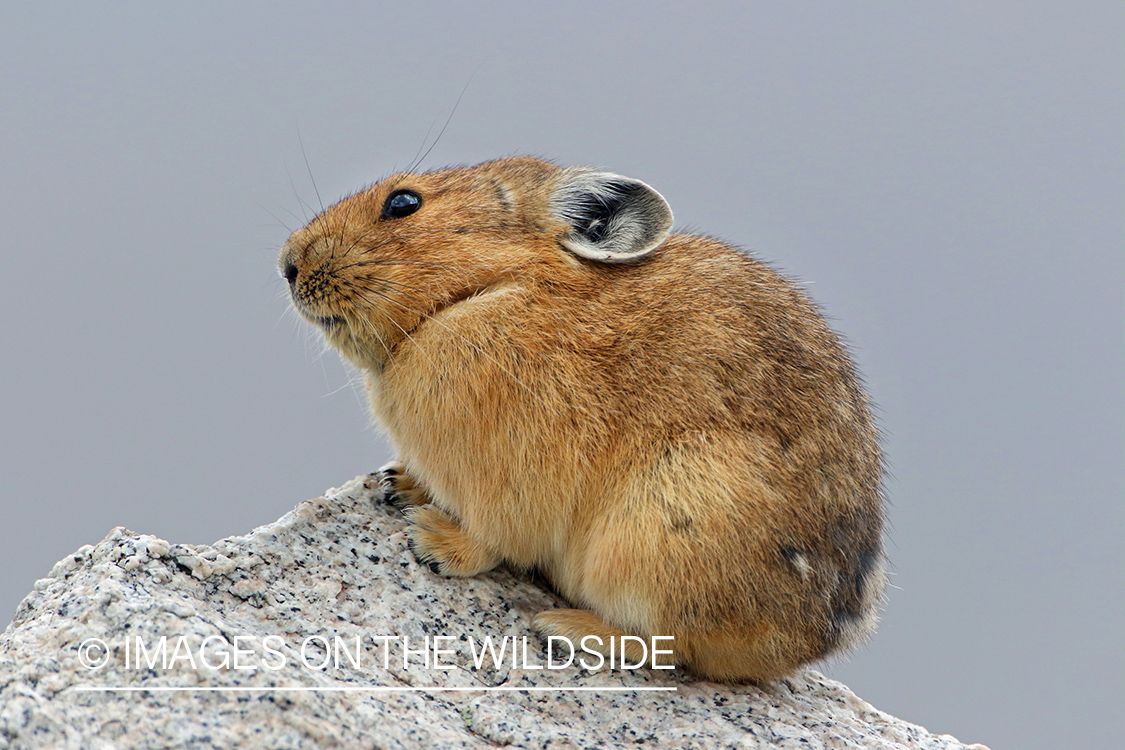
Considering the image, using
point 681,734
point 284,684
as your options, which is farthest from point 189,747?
point 681,734

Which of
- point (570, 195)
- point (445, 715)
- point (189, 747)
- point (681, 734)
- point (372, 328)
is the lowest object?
point (681, 734)

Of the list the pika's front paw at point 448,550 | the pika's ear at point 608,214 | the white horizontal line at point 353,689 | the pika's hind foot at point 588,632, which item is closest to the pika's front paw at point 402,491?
the pika's front paw at point 448,550

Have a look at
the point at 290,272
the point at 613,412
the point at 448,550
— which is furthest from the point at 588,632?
the point at 290,272

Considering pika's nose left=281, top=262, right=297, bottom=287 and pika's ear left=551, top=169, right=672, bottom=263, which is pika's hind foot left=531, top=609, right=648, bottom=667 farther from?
pika's nose left=281, top=262, right=297, bottom=287

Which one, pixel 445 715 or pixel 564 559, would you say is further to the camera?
pixel 564 559

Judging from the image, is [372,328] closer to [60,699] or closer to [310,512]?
[310,512]

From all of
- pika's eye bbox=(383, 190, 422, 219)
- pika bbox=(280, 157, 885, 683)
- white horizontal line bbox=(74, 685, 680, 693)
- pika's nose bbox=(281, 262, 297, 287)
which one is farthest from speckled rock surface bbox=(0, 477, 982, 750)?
pika's eye bbox=(383, 190, 422, 219)
